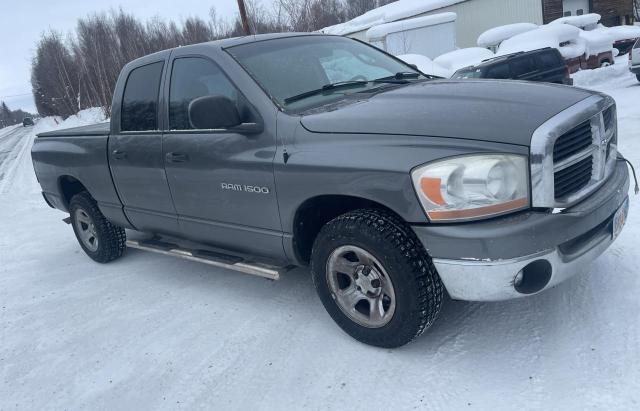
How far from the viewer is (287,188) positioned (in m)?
3.12

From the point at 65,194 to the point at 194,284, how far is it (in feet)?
6.95

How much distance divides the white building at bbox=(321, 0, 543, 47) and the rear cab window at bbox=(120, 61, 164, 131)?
28287 millimetres

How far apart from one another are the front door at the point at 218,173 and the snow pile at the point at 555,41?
638 inches

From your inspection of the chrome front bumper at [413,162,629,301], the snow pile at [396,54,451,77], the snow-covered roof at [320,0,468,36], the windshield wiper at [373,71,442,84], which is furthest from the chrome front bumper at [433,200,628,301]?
the snow-covered roof at [320,0,468,36]

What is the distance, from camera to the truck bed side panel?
187 inches

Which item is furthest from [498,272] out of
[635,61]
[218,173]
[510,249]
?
[635,61]

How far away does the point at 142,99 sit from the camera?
4312 mm

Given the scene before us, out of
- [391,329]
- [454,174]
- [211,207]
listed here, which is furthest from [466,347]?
[211,207]

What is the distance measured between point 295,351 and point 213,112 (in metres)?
1.49

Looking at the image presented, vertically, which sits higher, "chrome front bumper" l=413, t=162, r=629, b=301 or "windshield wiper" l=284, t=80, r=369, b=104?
"windshield wiper" l=284, t=80, r=369, b=104

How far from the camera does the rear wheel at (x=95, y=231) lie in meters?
5.22

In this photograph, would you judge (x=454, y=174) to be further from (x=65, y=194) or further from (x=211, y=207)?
(x=65, y=194)

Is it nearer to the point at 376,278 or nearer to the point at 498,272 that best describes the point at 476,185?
the point at 498,272

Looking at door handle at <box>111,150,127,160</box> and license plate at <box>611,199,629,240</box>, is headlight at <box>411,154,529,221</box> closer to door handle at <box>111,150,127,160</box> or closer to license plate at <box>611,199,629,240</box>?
license plate at <box>611,199,629,240</box>
